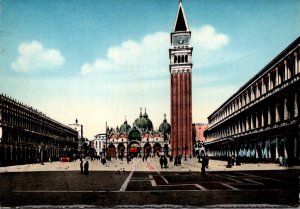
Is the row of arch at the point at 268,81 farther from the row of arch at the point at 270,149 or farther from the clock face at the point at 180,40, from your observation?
the clock face at the point at 180,40

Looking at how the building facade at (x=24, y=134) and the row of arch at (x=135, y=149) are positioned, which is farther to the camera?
the row of arch at (x=135, y=149)

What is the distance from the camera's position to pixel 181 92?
326ft

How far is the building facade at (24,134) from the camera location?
54.3m

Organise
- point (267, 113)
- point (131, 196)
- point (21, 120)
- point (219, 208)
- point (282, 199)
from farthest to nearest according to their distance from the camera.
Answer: point (21, 120), point (267, 113), point (131, 196), point (282, 199), point (219, 208)

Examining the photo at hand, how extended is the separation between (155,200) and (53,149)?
78785 mm

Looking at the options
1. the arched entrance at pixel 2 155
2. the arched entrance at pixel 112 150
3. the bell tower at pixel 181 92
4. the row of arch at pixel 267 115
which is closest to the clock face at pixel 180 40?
the bell tower at pixel 181 92

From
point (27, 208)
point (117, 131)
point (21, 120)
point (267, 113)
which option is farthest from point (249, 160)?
point (117, 131)

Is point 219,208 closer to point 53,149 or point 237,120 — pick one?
point 237,120

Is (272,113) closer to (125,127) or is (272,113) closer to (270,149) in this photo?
(270,149)

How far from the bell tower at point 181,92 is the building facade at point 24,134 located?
29.3 m

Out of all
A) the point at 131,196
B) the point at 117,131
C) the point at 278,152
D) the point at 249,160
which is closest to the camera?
the point at 131,196

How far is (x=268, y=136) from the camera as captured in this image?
46219 millimetres

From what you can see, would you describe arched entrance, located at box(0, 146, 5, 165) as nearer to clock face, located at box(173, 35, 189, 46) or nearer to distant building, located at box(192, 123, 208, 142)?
clock face, located at box(173, 35, 189, 46)

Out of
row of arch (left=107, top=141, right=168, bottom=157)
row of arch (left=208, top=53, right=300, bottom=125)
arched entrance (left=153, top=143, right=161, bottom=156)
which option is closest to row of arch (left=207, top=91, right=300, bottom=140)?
row of arch (left=208, top=53, right=300, bottom=125)
